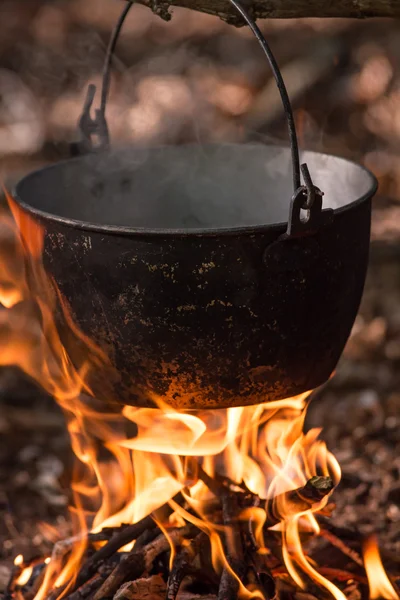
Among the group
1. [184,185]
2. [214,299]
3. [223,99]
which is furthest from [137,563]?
[223,99]

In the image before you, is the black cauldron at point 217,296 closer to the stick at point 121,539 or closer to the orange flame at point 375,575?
the stick at point 121,539

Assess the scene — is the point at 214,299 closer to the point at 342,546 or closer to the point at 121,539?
the point at 121,539

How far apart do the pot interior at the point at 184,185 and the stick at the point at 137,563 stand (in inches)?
34.3

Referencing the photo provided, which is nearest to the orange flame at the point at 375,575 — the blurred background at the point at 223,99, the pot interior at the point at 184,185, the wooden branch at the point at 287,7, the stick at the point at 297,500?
the stick at the point at 297,500

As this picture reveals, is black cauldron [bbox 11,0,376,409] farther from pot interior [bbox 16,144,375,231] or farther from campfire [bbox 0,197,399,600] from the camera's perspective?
pot interior [bbox 16,144,375,231]

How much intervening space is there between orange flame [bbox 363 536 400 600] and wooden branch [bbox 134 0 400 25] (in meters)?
1.41

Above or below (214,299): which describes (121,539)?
below

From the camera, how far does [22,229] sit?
193 centimetres

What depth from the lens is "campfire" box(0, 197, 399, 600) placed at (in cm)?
198

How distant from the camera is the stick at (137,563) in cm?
200

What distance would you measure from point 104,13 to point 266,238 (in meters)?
2.44

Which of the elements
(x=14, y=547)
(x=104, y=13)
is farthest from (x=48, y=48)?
(x=14, y=547)

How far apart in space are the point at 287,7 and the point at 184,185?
73cm

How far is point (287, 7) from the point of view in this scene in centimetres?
188
